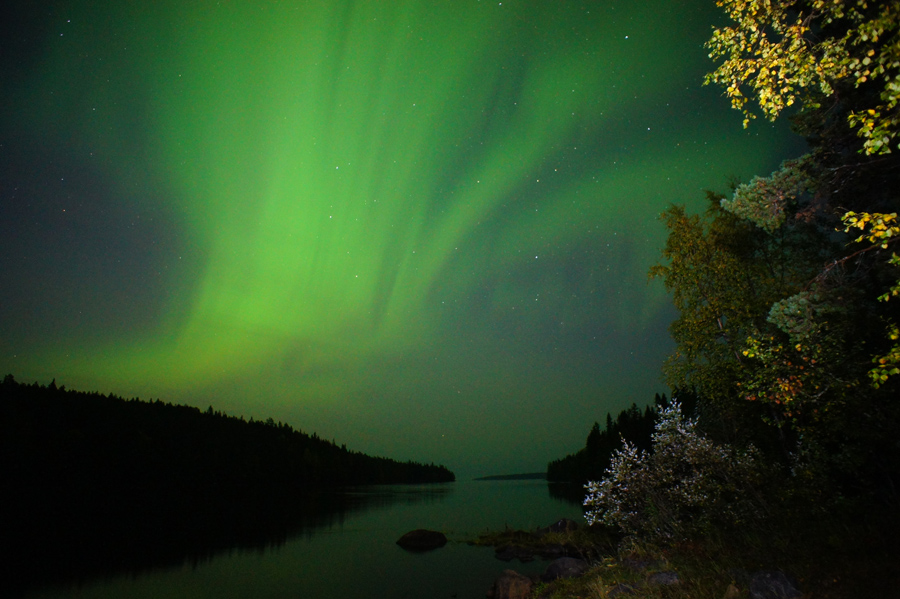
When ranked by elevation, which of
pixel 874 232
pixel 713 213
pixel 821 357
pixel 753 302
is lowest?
pixel 821 357

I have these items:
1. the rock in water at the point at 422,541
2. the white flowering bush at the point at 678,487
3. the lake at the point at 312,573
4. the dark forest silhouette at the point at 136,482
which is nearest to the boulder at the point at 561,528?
the lake at the point at 312,573

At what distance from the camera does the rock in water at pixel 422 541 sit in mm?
36688

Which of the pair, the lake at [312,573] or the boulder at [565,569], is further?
the lake at [312,573]

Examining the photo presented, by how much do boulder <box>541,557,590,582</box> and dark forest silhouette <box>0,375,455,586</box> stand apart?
2789cm

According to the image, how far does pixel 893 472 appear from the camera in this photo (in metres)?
11.3

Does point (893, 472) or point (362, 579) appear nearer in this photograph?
point (893, 472)

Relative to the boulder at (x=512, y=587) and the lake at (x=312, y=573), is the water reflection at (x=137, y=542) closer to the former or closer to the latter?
the lake at (x=312, y=573)

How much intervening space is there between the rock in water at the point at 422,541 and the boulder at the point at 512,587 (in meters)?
18.5

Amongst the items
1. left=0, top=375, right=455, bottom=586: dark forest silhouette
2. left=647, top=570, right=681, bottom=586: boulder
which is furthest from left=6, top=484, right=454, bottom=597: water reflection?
left=647, top=570, right=681, bottom=586: boulder

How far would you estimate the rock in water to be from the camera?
36688 mm

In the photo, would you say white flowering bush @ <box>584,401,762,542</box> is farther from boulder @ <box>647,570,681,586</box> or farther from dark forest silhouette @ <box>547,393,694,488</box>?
dark forest silhouette @ <box>547,393,694,488</box>

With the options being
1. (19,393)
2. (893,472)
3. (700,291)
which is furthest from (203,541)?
(19,393)

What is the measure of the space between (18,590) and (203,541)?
17.7 metres

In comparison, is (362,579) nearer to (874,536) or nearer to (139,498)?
(874,536)
